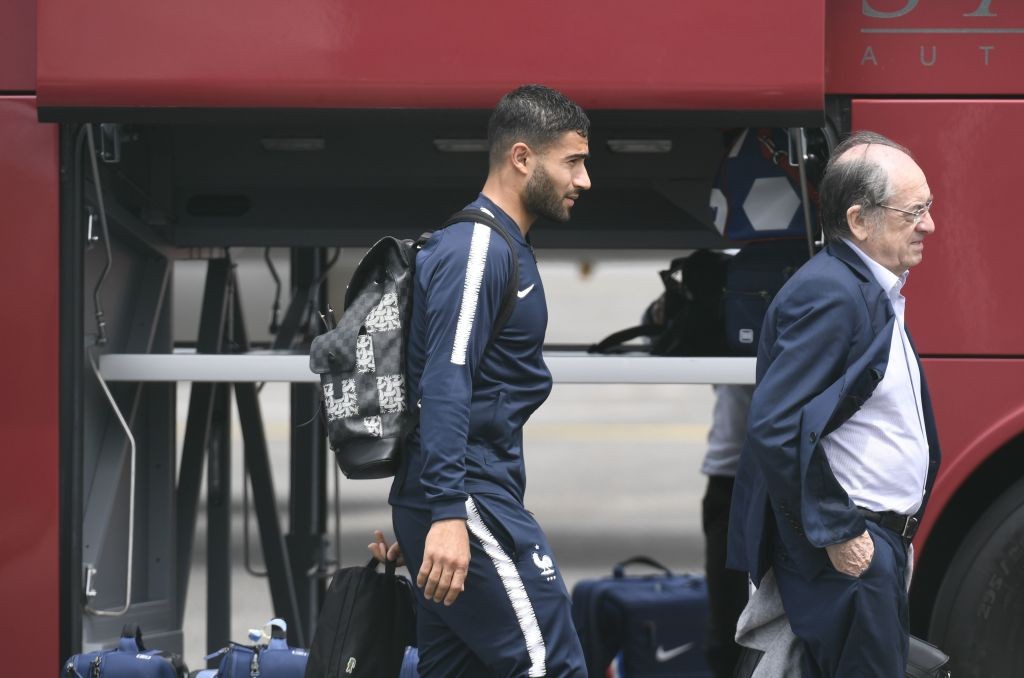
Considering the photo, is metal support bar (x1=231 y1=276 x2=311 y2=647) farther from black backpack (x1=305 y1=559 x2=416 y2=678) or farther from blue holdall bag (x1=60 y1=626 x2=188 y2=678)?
black backpack (x1=305 y1=559 x2=416 y2=678)

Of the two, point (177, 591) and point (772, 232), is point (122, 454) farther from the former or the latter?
point (772, 232)

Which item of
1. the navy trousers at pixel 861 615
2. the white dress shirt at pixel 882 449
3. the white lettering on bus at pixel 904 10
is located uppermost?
the white lettering on bus at pixel 904 10

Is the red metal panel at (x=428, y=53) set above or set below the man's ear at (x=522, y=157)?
above

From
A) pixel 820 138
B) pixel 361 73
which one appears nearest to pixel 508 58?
pixel 361 73

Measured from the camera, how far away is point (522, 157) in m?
2.86

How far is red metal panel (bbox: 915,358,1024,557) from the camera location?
11.3 ft

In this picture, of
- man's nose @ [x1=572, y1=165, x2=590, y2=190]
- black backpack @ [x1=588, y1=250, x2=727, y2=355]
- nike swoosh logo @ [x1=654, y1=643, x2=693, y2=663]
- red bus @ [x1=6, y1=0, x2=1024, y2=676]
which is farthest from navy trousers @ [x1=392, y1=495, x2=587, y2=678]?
nike swoosh logo @ [x1=654, y1=643, x2=693, y2=663]

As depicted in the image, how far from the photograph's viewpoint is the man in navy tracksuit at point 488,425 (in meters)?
2.64

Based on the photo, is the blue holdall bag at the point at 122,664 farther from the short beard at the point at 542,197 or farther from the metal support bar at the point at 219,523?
the short beard at the point at 542,197

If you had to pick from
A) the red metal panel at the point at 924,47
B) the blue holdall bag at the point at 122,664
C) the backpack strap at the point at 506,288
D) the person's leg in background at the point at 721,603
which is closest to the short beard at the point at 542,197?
the backpack strap at the point at 506,288

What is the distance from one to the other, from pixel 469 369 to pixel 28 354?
1383 mm

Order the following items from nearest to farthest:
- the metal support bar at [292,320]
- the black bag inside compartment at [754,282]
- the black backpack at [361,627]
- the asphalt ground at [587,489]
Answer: the black backpack at [361,627] → the black bag inside compartment at [754,282] → the metal support bar at [292,320] → the asphalt ground at [587,489]

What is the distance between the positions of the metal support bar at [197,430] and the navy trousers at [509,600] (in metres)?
2.01

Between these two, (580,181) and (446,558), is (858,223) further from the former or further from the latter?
(446,558)
